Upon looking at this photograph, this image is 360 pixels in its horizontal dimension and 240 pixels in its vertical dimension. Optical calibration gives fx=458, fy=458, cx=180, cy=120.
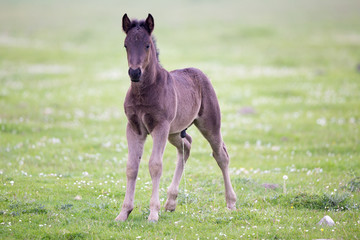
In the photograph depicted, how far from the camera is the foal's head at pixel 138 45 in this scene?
25.7ft

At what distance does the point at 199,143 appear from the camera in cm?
1756

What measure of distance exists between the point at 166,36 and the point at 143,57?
5085 cm

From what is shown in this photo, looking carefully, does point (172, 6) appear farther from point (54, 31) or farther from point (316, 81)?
point (316, 81)

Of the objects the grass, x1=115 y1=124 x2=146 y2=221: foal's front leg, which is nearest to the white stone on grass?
the grass

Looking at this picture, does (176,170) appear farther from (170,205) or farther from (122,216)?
(122,216)

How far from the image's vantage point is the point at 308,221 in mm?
8625

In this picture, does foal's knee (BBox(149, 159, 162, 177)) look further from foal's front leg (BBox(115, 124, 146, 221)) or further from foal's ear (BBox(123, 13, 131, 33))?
foal's ear (BBox(123, 13, 131, 33))

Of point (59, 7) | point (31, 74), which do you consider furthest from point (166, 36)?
point (59, 7)

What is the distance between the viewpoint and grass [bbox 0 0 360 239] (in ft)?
28.1

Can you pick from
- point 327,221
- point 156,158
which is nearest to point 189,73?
point 156,158

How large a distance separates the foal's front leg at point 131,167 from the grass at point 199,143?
30cm

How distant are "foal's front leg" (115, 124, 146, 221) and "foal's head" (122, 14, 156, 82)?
134 centimetres

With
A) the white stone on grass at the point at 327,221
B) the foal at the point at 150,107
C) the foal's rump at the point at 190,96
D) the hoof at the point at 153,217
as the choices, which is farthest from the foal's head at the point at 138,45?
the white stone on grass at the point at 327,221

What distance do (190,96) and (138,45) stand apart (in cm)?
191
